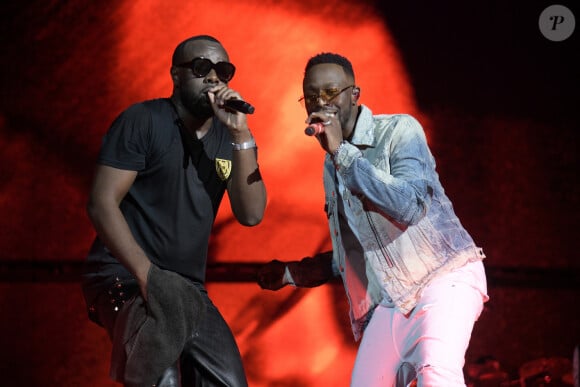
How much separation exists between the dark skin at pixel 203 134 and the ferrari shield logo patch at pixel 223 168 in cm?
3

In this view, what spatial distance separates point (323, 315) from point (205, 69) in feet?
6.90

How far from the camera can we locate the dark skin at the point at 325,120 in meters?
2.92

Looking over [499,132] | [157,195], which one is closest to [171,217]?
[157,195]

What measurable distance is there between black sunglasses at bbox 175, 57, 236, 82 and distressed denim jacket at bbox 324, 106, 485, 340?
601 mm

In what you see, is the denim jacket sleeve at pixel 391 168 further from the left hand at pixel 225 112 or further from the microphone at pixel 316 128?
the left hand at pixel 225 112

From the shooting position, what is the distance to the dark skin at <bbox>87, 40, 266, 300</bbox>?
280 centimetres

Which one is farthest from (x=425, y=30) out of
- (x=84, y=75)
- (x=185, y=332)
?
(x=185, y=332)

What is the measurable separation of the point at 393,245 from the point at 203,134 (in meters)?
0.96

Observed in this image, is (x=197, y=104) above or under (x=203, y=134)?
above

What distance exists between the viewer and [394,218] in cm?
297

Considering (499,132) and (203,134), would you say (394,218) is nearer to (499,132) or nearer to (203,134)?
(203,134)

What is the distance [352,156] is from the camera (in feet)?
9.48

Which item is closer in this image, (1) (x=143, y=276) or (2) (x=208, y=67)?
(1) (x=143, y=276)

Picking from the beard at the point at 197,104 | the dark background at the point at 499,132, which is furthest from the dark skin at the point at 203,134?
the dark background at the point at 499,132
